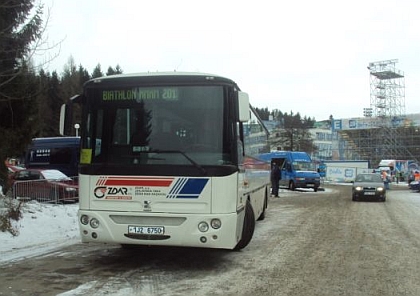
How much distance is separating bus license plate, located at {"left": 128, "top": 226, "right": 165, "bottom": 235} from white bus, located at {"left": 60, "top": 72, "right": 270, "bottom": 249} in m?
0.02

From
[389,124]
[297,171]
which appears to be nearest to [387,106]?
[389,124]

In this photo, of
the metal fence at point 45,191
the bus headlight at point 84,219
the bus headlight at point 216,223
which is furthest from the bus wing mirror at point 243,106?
the metal fence at point 45,191

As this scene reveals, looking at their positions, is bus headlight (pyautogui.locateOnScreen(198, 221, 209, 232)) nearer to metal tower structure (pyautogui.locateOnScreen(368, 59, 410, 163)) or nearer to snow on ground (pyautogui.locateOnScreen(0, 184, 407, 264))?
snow on ground (pyautogui.locateOnScreen(0, 184, 407, 264))

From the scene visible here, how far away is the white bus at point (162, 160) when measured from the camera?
7387 millimetres

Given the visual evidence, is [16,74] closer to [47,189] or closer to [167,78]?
[167,78]

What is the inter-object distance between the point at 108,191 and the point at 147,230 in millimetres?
884

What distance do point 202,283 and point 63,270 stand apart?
2.38m

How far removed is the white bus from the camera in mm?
7387

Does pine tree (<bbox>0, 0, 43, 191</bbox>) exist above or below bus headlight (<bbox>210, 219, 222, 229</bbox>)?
above

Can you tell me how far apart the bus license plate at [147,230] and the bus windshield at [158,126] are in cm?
100

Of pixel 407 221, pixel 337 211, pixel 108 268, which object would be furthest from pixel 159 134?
pixel 337 211

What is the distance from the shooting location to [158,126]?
7.68 m

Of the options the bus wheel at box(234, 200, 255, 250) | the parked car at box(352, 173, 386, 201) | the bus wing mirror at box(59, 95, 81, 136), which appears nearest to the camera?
the bus wing mirror at box(59, 95, 81, 136)

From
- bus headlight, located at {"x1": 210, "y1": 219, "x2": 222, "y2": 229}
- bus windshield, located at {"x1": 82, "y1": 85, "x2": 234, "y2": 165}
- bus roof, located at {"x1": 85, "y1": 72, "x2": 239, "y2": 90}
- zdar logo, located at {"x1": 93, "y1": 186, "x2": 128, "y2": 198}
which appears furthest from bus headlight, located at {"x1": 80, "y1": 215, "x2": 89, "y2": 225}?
bus roof, located at {"x1": 85, "y1": 72, "x2": 239, "y2": 90}
